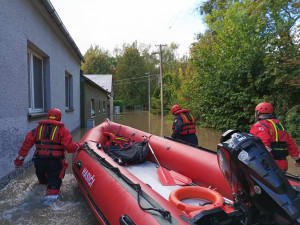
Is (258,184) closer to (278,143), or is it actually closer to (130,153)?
(278,143)

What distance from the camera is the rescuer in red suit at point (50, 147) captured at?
10.3ft

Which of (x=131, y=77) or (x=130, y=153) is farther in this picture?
(x=131, y=77)

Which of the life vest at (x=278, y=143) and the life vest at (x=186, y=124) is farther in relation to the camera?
the life vest at (x=186, y=124)

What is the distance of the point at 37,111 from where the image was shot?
215 inches

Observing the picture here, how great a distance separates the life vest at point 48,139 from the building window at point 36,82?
222 cm

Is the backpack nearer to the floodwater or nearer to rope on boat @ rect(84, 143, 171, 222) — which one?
rope on boat @ rect(84, 143, 171, 222)

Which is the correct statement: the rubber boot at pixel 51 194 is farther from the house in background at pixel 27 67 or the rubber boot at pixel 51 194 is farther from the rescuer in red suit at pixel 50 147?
the house in background at pixel 27 67

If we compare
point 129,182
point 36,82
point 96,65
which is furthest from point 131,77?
point 129,182

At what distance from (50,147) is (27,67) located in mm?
2396

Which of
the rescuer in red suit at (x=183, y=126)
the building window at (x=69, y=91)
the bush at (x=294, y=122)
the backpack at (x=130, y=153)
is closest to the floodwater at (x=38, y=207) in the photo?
the backpack at (x=130, y=153)

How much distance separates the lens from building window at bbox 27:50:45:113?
5.09 metres

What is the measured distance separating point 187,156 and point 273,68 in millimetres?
5650

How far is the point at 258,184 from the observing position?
1.43 m

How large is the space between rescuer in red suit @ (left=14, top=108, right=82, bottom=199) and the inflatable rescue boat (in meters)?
0.33
